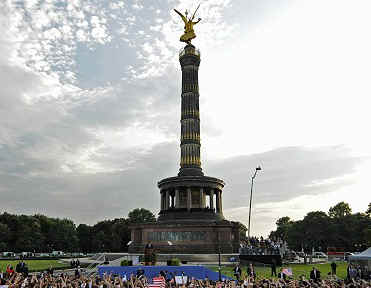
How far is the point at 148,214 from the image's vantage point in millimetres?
103500

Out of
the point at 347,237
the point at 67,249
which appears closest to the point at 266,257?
the point at 347,237

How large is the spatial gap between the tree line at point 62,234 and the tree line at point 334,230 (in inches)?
1634

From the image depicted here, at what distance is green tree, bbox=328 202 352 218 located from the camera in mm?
100062

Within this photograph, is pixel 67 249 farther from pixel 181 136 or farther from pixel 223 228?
pixel 223 228

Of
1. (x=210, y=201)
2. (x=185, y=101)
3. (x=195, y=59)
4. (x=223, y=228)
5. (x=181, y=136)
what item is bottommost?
(x=223, y=228)

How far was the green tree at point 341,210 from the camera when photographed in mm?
100062

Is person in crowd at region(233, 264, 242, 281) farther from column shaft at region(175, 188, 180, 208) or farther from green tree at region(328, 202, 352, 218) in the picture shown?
green tree at region(328, 202, 352, 218)

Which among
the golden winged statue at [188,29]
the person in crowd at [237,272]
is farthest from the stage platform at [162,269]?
the golden winged statue at [188,29]

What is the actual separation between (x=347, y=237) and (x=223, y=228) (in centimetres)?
5410

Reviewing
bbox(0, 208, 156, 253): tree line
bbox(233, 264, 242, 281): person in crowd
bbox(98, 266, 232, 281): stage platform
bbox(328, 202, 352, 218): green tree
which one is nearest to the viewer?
bbox(233, 264, 242, 281): person in crowd

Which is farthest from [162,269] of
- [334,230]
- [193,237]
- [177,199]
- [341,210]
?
[341,210]

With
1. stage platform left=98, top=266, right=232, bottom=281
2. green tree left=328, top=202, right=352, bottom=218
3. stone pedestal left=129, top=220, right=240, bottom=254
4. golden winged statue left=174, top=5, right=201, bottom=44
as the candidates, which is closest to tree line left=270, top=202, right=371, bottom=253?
green tree left=328, top=202, right=352, bottom=218

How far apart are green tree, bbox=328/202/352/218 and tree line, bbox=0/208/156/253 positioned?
168 feet

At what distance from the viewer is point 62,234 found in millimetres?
95250
